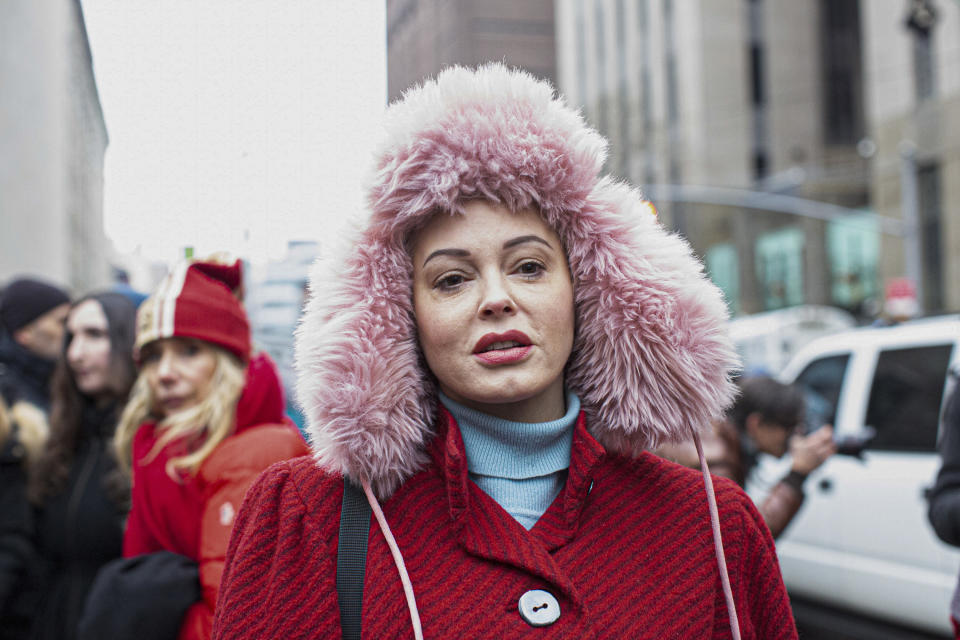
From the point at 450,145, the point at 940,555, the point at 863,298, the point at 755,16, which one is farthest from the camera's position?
the point at 755,16

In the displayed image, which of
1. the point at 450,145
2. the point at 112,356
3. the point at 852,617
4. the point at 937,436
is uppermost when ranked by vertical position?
the point at 450,145

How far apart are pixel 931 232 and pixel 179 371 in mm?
24971

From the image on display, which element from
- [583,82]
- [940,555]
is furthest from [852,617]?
[583,82]

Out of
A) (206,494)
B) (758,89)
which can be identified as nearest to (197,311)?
(206,494)

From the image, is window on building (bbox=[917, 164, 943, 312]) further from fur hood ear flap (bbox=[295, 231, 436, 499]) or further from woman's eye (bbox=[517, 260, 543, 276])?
fur hood ear flap (bbox=[295, 231, 436, 499])

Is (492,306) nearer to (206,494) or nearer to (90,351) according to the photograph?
(206,494)

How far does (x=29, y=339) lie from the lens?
4.41 metres

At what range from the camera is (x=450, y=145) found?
64.2 inches

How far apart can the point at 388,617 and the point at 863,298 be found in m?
32.3

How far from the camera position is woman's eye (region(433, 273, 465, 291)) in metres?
1.66

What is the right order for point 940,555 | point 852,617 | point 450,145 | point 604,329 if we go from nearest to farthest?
1. point 450,145
2. point 604,329
3. point 940,555
4. point 852,617

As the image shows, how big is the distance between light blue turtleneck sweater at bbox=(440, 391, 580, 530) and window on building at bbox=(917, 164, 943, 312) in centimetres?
2437

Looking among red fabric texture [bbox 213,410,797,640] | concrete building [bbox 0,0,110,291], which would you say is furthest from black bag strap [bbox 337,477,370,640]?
concrete building [bbox 0,0,110,291]

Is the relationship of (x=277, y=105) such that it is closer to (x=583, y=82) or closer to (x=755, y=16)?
(x=583, y=82)
